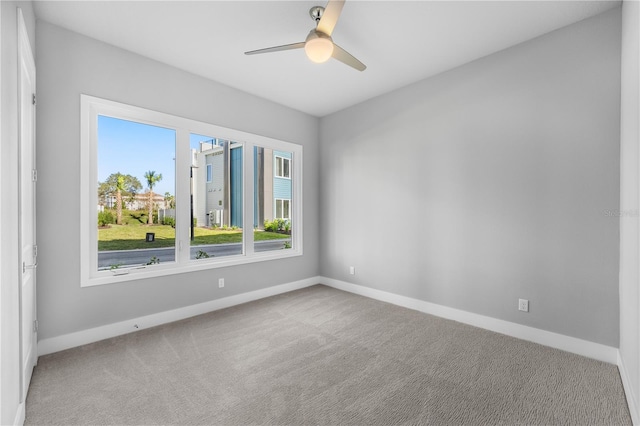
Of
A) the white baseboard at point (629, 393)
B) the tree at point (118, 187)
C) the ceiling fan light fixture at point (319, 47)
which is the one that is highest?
the ceiling fan light fixture at point (319, 47)

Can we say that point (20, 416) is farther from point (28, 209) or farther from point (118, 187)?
point (118, 187)

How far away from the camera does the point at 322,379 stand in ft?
7.11

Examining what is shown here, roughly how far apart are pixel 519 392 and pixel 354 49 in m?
3.24

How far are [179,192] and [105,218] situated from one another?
759 millimetres

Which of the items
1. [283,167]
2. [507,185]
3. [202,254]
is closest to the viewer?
[507,185]

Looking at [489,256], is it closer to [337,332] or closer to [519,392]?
[519,392]

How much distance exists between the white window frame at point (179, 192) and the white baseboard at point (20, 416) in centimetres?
118

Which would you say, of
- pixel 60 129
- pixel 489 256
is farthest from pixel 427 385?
pixel 60 129

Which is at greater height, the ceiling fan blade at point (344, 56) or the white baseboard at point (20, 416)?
the ceiling fan blade at point (344, 56)

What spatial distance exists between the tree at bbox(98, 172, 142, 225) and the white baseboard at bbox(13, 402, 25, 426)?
5.62ft

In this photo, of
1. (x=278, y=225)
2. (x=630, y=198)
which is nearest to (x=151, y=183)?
(x=278, y=225)

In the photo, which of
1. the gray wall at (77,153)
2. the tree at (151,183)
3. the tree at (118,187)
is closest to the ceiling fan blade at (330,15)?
the gray wall at (77,153)

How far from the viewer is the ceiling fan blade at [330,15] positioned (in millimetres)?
1928

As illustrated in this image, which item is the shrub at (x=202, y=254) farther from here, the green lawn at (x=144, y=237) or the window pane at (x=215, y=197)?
the green lawn at (x=144, y=237)
